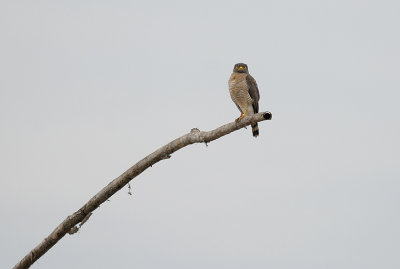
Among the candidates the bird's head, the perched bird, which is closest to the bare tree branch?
the perched bird

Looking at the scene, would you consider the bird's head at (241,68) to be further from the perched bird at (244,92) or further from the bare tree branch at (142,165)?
the bare tree branch at (142,165)

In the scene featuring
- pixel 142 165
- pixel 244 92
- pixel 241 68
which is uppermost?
pixel 241 68

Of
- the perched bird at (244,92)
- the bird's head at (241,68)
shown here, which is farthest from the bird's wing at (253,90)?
the bird's head at (241,68)

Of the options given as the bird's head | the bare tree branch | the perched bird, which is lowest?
the bare tree branch

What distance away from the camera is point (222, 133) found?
703cm

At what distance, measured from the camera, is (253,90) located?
13.4 metres

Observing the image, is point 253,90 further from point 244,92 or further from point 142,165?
point 142,165

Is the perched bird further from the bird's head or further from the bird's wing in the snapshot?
the bird's head

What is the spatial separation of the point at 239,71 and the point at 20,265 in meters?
7.67

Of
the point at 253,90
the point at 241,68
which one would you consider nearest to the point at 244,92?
the point at 253,90

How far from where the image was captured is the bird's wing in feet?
44.1

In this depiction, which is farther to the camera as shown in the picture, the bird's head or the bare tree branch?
the bird's head

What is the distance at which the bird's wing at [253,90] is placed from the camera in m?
13.4

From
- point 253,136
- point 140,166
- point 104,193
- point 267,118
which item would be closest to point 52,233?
point 104,193
